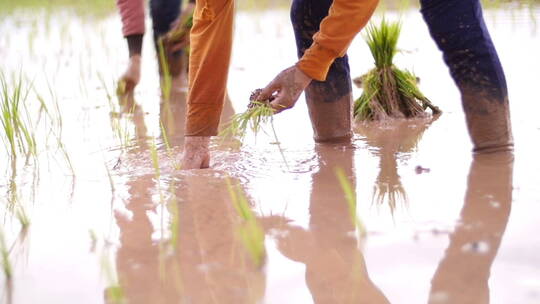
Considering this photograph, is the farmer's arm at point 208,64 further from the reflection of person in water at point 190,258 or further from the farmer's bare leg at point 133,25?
the farmer's bare leg at point 133,25

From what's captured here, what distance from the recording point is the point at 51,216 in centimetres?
189

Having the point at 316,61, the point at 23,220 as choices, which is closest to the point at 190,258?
the point at 23,220

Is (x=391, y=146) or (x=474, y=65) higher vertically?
(x=474, y=65)

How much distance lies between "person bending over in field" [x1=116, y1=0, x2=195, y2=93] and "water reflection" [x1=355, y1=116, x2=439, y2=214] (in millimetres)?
1163

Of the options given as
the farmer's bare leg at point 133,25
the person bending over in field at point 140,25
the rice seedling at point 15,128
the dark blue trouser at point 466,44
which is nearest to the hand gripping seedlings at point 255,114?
the dark blue trouser at point 466,44

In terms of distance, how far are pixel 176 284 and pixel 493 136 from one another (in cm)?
113

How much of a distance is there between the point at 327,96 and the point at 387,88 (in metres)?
0.42

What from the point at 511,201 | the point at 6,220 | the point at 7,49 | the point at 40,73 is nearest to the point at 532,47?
the point at 511,201

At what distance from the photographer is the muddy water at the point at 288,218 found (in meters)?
1.40

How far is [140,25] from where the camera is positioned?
349 centimetres

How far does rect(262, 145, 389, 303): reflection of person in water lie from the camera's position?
136cm

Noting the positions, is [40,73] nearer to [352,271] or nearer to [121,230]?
[121,230]

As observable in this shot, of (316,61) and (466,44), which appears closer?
(316,61)

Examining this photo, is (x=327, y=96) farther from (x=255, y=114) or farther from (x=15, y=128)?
(x=15, y=128)
